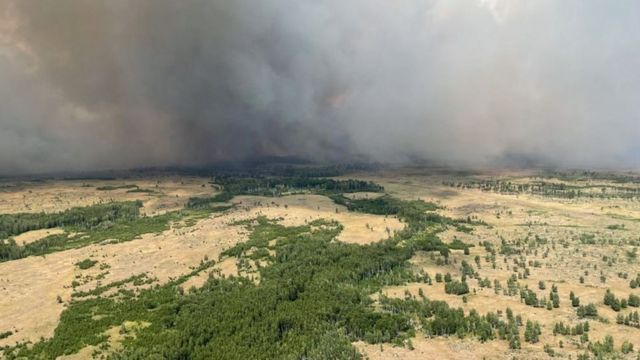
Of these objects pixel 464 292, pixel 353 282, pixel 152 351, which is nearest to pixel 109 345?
pixel 152 351

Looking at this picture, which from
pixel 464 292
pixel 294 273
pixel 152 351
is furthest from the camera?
pixel 294 273

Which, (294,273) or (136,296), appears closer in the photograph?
(136,296)

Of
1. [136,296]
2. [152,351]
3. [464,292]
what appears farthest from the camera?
[136,296]

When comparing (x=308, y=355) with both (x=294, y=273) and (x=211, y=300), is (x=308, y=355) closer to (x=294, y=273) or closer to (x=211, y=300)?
(x=211, y=300)

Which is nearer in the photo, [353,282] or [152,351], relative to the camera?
[152,351]

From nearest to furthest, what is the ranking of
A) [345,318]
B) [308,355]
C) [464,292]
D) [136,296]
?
[308,355] → [345,318] → [464,292] → [136,296]

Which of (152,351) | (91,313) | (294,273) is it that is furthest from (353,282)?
(91,313)

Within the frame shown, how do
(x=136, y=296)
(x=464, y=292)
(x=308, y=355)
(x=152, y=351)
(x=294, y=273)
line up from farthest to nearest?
(x=294, y=273)
(x=136, y=296)
(x=464, y=292)
(x=152, y=351)
(x=308, y=355)

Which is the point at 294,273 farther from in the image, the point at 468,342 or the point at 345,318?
the point at 468,342
